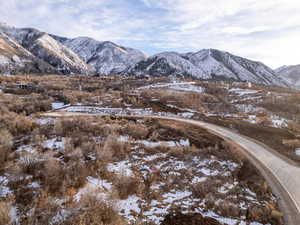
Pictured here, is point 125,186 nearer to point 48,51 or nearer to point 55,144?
point 55,144

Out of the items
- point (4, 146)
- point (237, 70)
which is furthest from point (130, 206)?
point (237, 70)

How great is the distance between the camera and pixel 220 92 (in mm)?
41844

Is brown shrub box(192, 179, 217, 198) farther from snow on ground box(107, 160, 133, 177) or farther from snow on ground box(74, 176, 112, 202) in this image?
snow on ground box(74, 176, 112, 202)

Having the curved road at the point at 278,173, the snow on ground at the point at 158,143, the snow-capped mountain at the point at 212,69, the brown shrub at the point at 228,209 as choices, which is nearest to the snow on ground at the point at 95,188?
the brown shrub at the point at 228,209

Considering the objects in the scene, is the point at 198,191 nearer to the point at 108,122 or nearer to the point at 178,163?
the point at 178,163

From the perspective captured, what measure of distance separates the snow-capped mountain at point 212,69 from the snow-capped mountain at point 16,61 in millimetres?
81180

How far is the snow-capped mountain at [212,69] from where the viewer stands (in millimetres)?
163125

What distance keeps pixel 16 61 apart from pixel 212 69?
167 m

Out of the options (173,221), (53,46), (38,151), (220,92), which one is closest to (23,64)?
(53,46)

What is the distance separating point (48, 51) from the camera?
15250 cm

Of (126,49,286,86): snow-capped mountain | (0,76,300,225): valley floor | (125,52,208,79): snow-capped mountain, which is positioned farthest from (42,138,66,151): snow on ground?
(125,52,208,79): snow-capped mountain

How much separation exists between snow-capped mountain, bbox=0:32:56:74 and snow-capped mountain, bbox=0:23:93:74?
14993mm

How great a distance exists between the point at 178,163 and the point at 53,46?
661 feet

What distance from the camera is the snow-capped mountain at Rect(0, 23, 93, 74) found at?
477 ft
